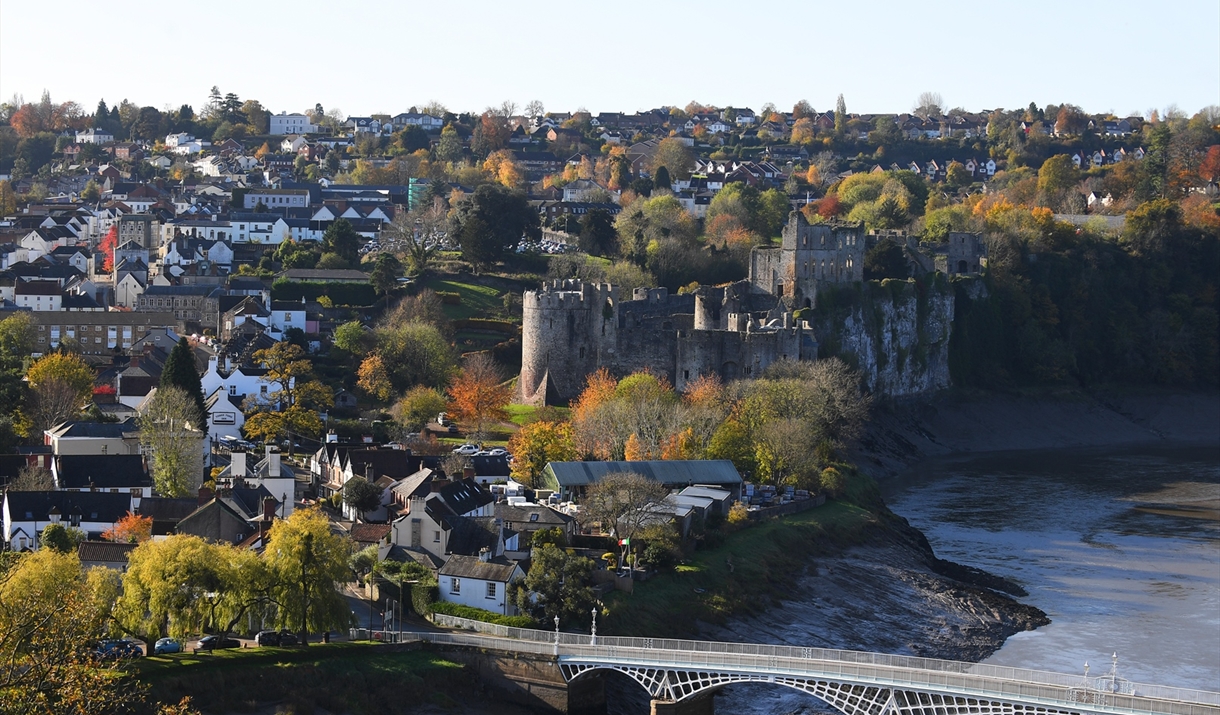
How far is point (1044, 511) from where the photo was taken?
78125mm

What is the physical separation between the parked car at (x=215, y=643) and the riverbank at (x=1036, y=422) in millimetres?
48489

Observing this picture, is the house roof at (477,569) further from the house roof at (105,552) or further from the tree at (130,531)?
the tree at (130,531)

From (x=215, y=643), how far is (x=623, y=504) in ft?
57.7

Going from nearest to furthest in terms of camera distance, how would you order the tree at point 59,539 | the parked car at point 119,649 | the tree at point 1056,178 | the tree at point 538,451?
the parked car at point 119,649
the tree at point 59,539
the tree at point 538,451
the tree at point 1056,178

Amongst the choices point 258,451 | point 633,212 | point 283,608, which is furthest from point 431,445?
point 633,212

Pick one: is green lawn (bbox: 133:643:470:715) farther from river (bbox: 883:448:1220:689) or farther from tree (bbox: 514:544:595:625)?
river (bbox: 883:448:1220:689)

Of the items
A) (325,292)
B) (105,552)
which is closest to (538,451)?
(105,552)

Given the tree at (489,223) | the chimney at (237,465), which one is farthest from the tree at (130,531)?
the tree at (489,223)

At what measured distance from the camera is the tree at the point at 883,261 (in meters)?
103

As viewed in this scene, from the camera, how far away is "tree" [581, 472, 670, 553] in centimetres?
5884

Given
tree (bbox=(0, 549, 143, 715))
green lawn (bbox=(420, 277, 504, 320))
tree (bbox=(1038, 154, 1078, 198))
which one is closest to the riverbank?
Result: green lawn (bbox=(420, 277, 504, 320))

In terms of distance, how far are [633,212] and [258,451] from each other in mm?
52621

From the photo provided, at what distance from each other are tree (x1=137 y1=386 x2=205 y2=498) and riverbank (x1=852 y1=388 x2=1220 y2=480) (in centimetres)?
3528

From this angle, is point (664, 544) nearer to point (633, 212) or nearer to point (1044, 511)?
point (1044, 511)
